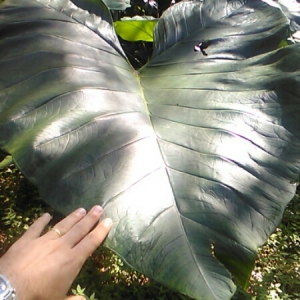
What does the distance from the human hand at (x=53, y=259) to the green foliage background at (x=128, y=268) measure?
0.82 m

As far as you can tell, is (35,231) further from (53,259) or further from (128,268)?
(128,268)

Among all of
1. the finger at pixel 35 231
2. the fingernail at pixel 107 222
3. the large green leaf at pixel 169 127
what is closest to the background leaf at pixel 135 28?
the large green leaf at pixel 169 127

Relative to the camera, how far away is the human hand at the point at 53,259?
83cm

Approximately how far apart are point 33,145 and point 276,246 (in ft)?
5.44

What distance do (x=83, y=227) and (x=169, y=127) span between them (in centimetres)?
30

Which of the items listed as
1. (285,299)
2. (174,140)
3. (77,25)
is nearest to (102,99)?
(174,140)

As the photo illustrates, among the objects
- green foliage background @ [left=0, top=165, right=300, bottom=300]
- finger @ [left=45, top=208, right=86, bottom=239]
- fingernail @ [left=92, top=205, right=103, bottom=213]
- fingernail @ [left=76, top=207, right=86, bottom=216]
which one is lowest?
green foliage background @ [left=0, top=165, right=300, bottom=300]

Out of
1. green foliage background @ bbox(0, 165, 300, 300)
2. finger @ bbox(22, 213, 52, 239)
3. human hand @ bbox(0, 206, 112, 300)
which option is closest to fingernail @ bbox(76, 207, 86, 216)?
human hand @ bbox(0, 206, 112, 300)

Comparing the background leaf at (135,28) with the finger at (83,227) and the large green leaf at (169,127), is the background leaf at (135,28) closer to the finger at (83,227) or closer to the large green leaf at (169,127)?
the large green leaf at (169,127)

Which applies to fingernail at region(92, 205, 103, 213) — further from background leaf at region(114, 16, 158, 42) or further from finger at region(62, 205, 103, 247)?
background leaf at region(114, 16, 158, 42)

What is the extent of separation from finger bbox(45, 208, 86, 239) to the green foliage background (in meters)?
0.82

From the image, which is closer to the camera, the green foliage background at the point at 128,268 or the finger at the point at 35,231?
the finger at the point at 35,231

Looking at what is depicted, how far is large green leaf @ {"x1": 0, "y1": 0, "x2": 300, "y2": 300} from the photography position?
0.79 metres

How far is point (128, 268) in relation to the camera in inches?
77.6
